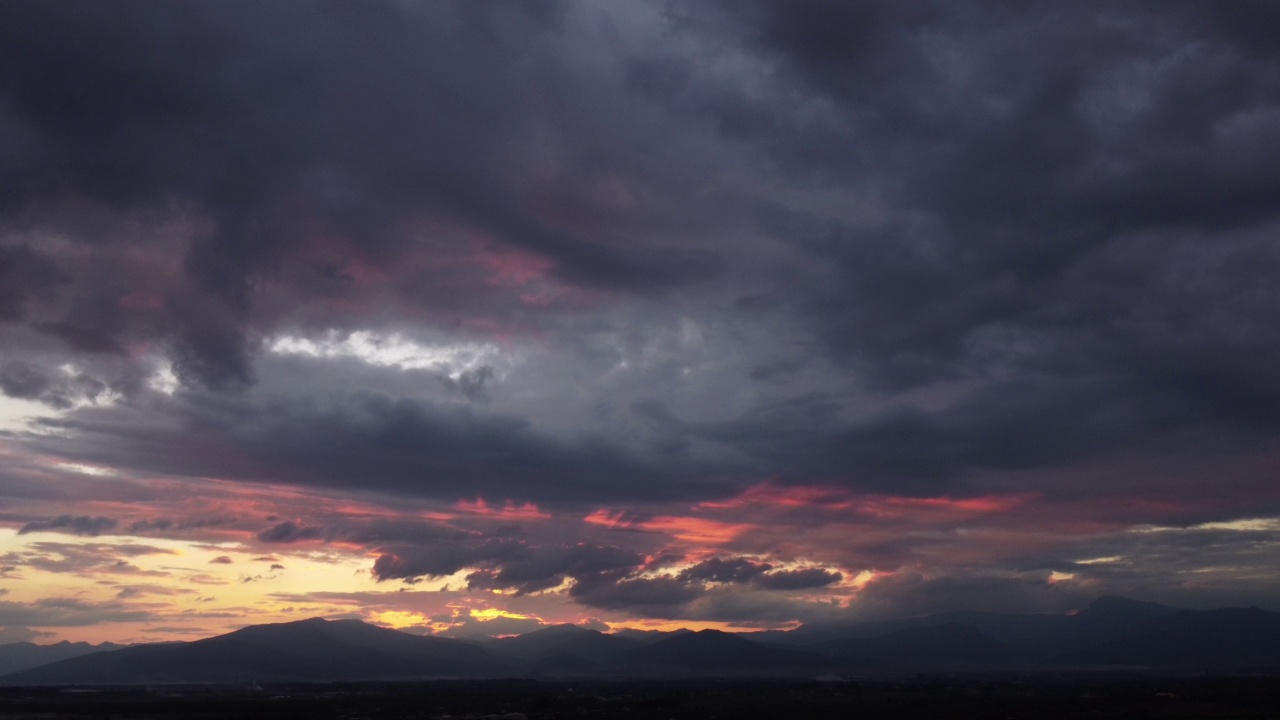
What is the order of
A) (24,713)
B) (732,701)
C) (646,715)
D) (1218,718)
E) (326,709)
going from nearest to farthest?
(1218,718)
(646,715)
(24,713)
(326,709)
(732,701)

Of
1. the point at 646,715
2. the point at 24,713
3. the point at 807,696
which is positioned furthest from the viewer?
the point at 807,696

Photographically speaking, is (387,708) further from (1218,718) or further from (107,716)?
(1218,718)

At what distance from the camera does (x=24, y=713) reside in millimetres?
149500

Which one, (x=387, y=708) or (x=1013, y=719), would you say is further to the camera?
(x=387, y=708)

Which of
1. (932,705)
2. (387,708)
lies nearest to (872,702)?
(932,705)

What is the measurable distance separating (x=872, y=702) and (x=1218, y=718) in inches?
2433

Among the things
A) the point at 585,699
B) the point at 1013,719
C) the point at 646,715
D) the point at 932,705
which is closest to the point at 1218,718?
the point at 1013,719

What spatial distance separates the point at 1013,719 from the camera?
121 m

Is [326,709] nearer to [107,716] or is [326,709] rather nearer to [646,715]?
[107,716]

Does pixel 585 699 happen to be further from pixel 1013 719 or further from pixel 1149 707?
pixel 1149 707

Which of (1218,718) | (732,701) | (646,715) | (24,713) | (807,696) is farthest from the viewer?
(807,696)

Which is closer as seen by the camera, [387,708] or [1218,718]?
[1218,718]

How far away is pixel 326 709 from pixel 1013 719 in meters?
112

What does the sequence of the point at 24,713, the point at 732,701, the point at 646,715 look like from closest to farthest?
the point at 646,715
the point at 24,713
the point at 732,701
